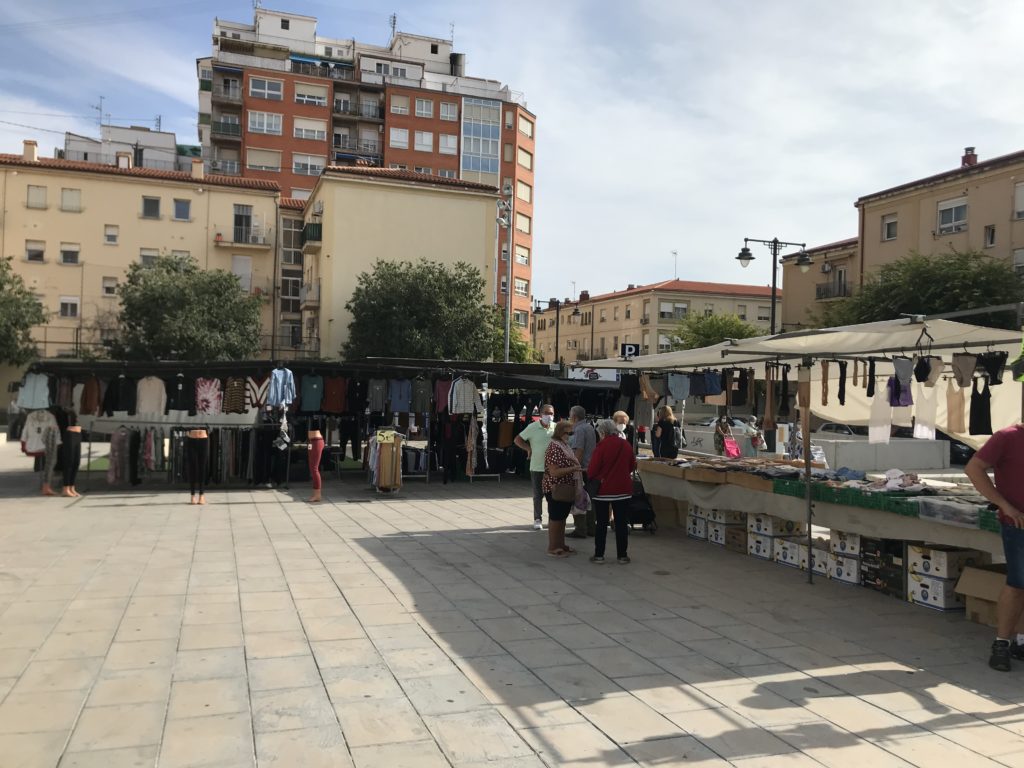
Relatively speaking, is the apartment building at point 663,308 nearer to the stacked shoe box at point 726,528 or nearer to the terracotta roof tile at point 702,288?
the terracotta roof tile at point 702,288

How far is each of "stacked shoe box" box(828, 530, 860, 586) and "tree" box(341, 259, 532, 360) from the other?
27575mm

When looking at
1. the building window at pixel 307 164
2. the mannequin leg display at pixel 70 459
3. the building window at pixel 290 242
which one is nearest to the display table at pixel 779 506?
the mannequin leg display at pixel 70 459

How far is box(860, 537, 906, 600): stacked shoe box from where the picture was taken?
7.35 metres

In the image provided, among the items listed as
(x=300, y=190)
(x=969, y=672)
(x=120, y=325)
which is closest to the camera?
(x=969, y=672)

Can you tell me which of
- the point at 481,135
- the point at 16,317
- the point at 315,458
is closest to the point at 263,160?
the point at 481,135

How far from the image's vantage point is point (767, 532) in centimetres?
917

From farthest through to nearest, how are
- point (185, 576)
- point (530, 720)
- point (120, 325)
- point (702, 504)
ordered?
point (120, 325) < point (702, 504) < point (185, 576) < point (530, 720)

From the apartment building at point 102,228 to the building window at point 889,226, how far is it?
32.1 metres

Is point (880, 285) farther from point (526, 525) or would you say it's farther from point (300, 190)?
point (300, 190)

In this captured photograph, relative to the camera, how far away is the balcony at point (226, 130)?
180 feet

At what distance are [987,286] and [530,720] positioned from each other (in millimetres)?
30166

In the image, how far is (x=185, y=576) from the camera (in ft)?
26.1

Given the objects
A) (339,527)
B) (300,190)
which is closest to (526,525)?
(339,527)

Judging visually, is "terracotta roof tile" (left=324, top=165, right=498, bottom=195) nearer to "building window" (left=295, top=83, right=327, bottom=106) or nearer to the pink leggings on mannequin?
"building window" (left=295, top=83, right=327, bottom=106)
